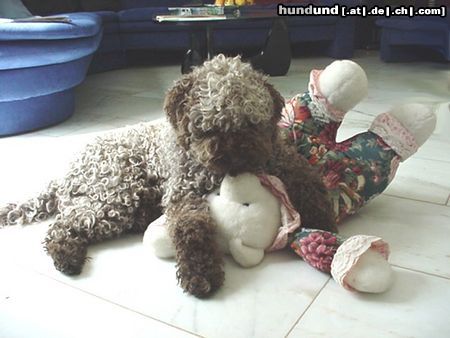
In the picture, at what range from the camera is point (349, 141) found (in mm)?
1412

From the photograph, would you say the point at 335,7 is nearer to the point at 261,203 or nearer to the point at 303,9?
the point at 303,9

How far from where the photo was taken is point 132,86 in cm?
353

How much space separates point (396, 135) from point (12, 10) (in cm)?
278

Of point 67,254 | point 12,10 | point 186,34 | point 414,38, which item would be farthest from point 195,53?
point 67,254

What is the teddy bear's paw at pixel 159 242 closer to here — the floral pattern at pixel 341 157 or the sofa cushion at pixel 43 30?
the floral pattern at pixel 341 157

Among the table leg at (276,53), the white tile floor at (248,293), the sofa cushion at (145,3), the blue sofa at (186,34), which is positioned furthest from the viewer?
the sofa cushion at (145,3)

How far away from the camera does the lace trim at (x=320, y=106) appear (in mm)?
1349

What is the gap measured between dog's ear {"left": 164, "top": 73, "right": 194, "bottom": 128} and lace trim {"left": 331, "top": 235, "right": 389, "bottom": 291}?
17.6 inches

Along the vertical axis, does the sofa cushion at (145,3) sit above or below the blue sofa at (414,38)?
above

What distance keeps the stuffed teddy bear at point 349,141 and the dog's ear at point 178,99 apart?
1.05ft

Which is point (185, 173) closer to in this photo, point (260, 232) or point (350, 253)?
point (260, 232)

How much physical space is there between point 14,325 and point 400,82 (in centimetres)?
288

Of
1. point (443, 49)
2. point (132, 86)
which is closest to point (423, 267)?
point (132, 86)

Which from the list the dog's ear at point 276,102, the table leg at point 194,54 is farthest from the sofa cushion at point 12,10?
the dog's ear at point 276,102
